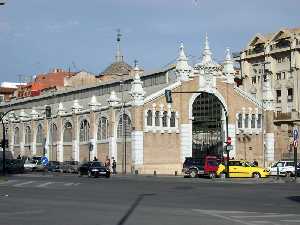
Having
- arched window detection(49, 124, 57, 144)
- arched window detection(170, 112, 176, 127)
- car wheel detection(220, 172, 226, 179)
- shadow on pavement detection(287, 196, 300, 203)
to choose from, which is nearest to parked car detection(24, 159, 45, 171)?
arched window detection(49, 124, 57, 144)

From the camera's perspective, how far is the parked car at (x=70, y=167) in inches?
2653

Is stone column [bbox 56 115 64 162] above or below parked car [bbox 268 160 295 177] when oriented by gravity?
above

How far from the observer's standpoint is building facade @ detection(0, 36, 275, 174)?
64.3 meters

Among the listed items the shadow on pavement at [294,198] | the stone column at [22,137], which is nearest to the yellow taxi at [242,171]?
the shadow on pavement at [294,198]

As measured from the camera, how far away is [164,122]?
215 feet

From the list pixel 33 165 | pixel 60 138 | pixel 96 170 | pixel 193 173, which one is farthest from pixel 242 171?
pixel 60 138

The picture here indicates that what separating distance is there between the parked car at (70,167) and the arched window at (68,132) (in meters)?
6.30

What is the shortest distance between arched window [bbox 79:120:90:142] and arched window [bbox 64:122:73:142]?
7.67 feet

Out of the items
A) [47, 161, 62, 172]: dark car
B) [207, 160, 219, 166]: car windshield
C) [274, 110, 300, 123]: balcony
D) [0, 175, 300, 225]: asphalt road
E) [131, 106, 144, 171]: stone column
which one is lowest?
[47, 161, 62, 172]: dark car

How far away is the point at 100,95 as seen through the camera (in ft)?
265

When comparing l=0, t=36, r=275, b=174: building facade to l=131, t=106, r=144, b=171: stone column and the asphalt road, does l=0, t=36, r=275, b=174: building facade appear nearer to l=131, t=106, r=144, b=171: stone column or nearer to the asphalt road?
l=131, t=106, r=144, b=171: stone column

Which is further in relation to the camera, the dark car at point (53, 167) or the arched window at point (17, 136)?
the arched window at point (17, 136)

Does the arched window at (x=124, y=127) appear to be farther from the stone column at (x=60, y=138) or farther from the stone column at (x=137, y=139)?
the stone column at (x=60, y=138)

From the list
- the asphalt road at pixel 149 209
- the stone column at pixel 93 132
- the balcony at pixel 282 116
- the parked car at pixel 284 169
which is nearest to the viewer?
the asphalt road at pixel 149 209
